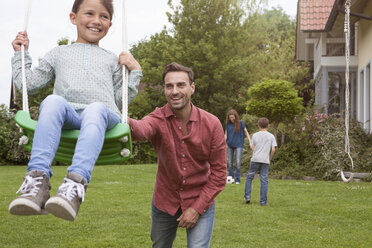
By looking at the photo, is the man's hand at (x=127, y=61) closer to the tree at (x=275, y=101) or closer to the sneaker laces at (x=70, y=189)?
the sneaker laces at (x=70, y=189)

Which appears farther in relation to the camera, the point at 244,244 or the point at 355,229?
the point at 355,229

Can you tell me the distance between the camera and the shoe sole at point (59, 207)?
248cm

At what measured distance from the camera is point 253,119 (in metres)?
20.2

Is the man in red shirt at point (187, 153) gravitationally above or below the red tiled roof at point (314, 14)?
below

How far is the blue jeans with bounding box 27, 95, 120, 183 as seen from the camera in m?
2.68

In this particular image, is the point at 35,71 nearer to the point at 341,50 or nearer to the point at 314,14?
the point at 314,14

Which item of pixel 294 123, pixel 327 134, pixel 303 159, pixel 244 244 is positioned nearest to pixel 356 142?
pixel 327 134

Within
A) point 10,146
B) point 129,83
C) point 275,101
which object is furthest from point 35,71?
point 10,146

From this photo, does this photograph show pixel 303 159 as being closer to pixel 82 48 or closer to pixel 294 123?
pixel 294 123

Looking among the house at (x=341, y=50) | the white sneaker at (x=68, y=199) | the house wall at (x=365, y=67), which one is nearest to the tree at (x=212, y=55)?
the house at (x=341, y=50)

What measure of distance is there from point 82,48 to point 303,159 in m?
10.3

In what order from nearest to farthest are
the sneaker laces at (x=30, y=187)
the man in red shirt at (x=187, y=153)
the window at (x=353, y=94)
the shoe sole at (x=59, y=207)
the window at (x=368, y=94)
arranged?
the shoe sole at (x=59, y=207), the sneaker laces at (x=30, y=187), the man in red shirt at (x=187, y=153), the window at (x=368, y=94), the window at (x=353, y=94)

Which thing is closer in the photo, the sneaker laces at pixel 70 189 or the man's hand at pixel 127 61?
the sneaker laces at pixel 70 189

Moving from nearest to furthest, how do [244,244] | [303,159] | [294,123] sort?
[244,244] < [303,159] < [294,123]
